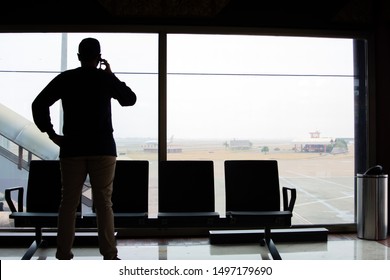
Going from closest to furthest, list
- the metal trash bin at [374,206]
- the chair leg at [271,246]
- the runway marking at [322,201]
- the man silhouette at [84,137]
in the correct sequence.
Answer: the man silhouette at [84,137]
the chair leg at [271,246]
the metal trash bin at [374,206]
the runway marking at [322,201]

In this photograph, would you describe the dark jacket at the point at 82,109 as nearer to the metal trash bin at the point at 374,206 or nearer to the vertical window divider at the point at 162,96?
the vertical window divider at the point at 162,96

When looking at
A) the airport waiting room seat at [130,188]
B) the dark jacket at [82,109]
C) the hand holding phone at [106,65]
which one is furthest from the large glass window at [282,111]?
the dark jacket at [82,109]

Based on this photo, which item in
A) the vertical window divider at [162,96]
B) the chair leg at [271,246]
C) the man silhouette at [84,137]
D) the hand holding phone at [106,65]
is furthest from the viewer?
the vertical window divider at [162,96]

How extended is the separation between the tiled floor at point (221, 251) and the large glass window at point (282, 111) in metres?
0.59

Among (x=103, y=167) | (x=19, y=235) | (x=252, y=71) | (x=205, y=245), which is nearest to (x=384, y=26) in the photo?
(x=252, y=71)

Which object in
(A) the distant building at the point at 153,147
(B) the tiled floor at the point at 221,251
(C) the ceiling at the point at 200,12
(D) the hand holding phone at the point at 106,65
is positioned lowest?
(B) the tiled floor at the point at 221,251

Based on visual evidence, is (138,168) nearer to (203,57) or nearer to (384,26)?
(203,57)

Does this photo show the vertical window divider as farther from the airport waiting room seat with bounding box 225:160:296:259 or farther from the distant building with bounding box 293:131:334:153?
the distant building with bounding box 293:131:334:153

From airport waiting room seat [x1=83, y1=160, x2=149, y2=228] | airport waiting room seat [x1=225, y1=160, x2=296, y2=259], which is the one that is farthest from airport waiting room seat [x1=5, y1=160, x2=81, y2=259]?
airport waiting room seat [x1=225, y1=160, x2=296, y2=259]

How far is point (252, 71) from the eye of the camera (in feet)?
13.1

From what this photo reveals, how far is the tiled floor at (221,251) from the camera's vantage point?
120 inches

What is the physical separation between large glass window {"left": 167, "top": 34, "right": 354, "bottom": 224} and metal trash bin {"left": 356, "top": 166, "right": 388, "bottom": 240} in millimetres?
376

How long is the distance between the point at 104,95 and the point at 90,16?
178 cm

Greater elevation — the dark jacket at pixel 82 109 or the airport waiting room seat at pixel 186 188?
the dark jacket at pixel 82 109
